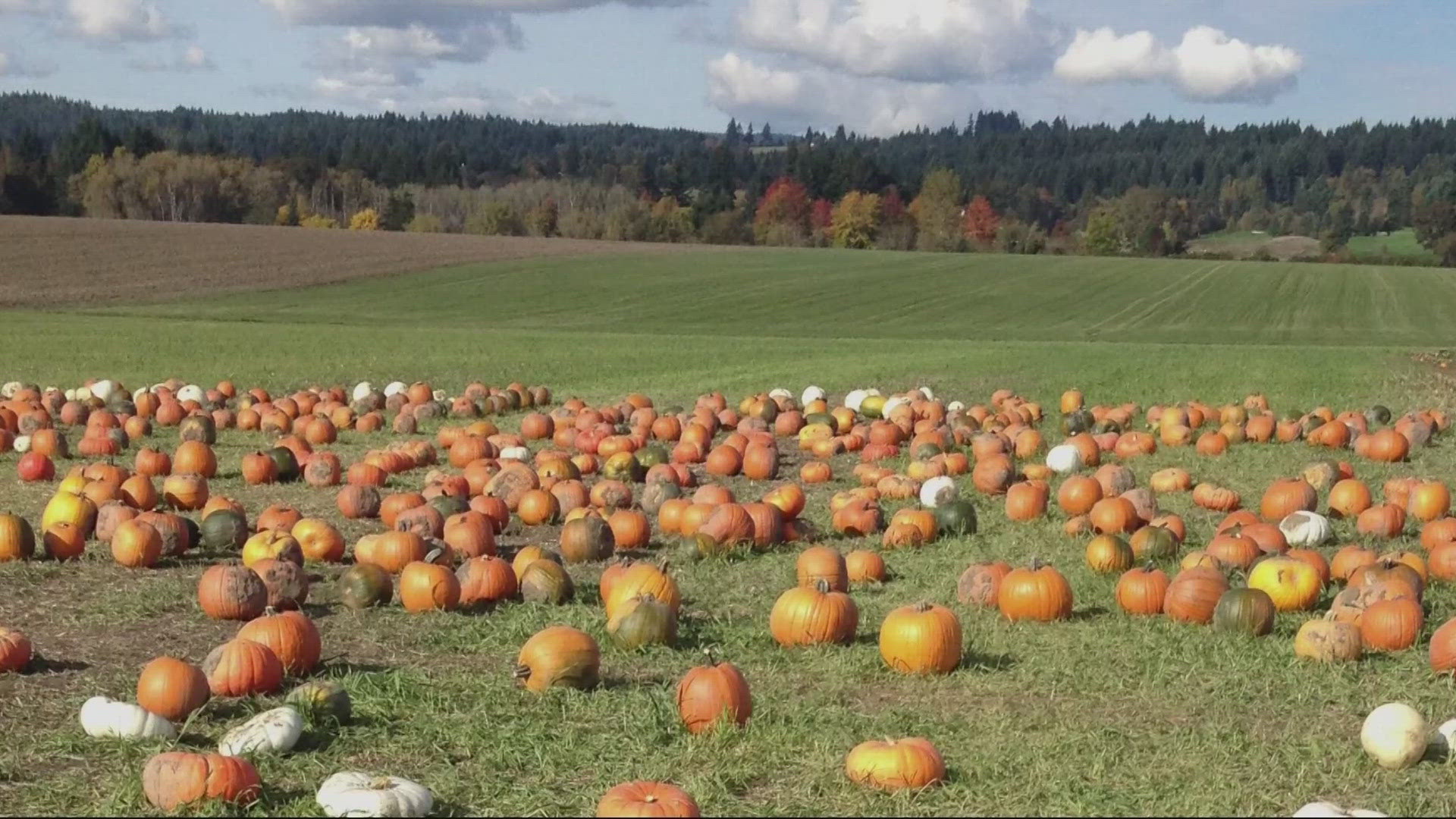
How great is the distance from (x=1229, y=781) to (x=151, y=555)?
272 inches

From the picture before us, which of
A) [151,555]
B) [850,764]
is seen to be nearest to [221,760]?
[850,764]

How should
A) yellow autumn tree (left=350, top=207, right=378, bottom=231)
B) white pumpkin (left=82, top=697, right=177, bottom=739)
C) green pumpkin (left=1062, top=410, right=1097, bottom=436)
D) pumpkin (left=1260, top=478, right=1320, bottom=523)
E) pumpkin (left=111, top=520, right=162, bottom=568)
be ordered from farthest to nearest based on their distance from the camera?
yellow autumn tree (left=350, top=207, right=378, bottom=231)
green pumpkin (left=1062, top=410, right=1097, bottom=436)
pumpkin (left=1260, top=478, right=1320, bottom=523)
pumpkin (left=111, top=520, right=162, bottom=568)
white pumpkin (left=82, top=697, right=177, bottom=739)

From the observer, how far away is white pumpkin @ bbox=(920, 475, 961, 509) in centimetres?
1165

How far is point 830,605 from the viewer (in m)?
7.51

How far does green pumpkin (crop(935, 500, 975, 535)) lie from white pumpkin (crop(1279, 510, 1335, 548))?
83.8 inches

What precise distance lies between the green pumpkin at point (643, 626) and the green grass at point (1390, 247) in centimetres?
11370

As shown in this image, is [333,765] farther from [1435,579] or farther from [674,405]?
[674,405]

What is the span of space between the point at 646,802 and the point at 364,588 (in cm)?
432

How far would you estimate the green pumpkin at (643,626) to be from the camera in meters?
7.40

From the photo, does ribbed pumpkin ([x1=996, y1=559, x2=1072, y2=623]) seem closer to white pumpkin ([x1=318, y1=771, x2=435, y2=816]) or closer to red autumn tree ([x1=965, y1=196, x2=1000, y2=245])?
white pumpkin ([x1=318, y1=771, x2=435, y2=816])

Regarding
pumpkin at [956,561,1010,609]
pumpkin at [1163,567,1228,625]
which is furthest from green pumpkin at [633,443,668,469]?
pumpkin at [1163,567,1228,625]

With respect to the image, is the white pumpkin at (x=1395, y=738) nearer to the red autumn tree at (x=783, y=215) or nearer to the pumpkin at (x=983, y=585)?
the pumpkin at (x=983, y=585)

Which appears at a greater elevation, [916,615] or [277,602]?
[916,615]

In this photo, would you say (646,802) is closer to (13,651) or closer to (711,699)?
(711,699)
